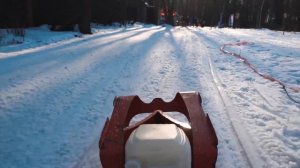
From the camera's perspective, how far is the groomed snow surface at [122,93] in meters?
2.83

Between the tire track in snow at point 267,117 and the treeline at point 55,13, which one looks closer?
the tire track in snow at point 267,117

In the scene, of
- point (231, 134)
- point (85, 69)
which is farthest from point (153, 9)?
point (231, 134)

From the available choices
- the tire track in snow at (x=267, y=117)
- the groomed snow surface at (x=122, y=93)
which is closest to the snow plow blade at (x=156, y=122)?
the groomed snow surface at (x=122, y=93)

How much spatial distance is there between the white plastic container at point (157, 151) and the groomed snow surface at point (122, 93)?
824mm

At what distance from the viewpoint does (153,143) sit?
72.1 inches

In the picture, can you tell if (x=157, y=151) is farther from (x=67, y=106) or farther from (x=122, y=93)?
(x=122, y=93)

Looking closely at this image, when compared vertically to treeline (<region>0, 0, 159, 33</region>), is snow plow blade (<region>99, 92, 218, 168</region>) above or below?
below

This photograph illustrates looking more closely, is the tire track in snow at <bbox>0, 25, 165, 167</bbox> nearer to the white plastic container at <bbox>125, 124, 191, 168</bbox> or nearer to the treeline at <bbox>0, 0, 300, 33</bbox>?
the white plastic container at <bbox>125, 124, 191, 168</bbox>

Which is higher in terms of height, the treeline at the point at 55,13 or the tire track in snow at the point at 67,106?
the treeline at the point at 55,13

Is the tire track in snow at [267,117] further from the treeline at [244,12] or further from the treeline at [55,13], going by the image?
the treeline at [244,12]

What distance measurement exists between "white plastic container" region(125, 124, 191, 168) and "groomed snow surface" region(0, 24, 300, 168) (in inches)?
32.5

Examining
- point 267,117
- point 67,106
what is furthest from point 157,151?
point 67,106

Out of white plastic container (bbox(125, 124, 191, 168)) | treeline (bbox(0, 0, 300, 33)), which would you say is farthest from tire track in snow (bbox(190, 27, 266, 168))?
treeline (bbox(0, 0, 300, 33))

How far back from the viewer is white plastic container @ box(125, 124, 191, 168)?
5.91 feet
